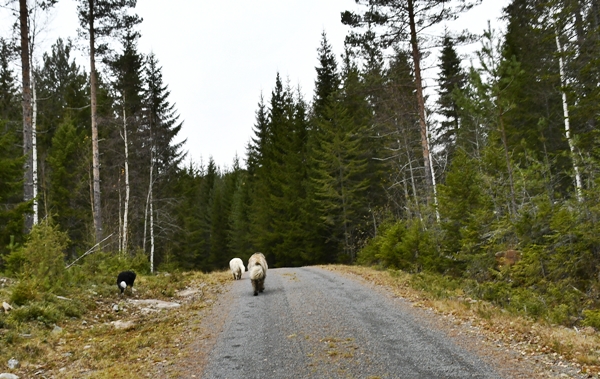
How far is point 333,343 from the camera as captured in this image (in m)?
6.78

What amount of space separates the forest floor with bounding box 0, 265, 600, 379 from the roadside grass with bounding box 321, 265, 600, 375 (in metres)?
0.01

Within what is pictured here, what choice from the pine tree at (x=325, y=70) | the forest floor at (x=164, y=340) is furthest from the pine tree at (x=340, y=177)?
the forest floor at (x=164, y=340)

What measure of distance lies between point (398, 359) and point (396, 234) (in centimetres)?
1220

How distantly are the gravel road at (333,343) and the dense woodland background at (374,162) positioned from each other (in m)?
3.25

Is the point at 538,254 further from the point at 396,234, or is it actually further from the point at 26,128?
the point at 26,128

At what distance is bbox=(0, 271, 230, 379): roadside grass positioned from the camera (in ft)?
20.5

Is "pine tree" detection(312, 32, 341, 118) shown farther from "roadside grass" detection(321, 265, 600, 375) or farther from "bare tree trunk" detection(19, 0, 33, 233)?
"roadside grass" detection(321, 265, 600, 375)

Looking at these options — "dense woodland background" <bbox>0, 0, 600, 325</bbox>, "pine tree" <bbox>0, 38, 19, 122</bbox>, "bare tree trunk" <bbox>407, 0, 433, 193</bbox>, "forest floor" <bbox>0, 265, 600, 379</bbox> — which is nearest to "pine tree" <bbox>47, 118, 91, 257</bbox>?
"dense woodland background" <bbox>0, 0, 600, 325</bbox>

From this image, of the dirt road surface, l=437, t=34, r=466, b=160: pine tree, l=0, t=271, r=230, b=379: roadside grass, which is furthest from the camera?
l=437, t=34, r=466, b=160: pine tree

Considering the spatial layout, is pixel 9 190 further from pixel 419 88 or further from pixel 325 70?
pixel 325 70

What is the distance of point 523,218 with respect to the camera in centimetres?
1240

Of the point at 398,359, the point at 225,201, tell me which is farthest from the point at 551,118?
the point at 225,201

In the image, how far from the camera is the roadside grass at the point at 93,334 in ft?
20.5

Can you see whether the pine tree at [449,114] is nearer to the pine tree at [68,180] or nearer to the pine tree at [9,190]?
the pine tree at [9,190]
